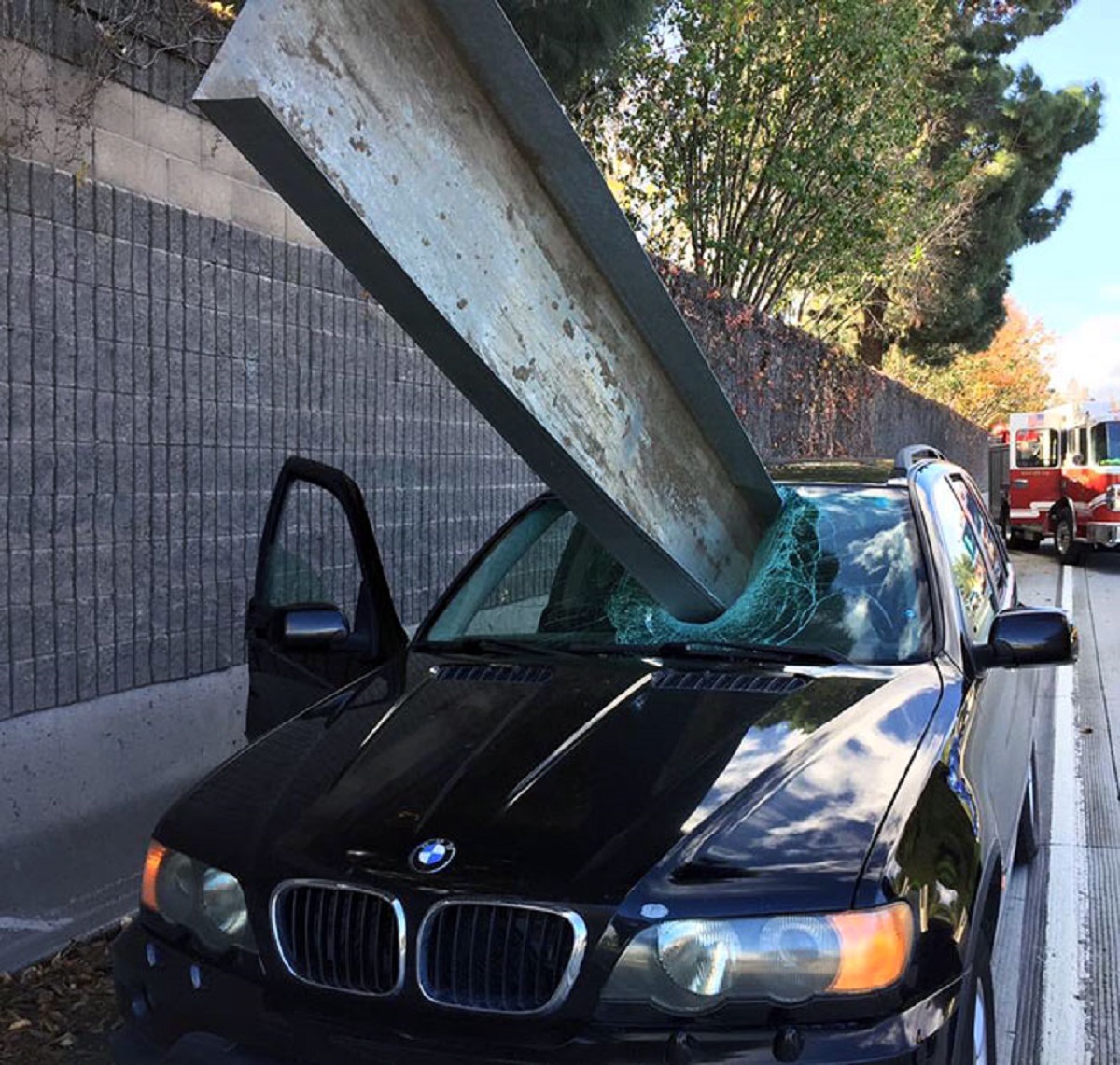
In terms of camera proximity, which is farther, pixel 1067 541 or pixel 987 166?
pixel 987 166

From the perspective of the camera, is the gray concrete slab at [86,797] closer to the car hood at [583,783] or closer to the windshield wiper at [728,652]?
the car hood at [583,783]

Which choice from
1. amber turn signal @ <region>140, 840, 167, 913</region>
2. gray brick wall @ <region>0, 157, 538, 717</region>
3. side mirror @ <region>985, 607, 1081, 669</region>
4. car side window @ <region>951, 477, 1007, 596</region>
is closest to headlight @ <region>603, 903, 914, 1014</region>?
amber turn signal @ <region>140, 840, 167, 913</region>

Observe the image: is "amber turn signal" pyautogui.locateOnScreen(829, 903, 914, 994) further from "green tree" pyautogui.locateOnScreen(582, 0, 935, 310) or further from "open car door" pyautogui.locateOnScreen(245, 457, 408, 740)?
"green tree" pyautogui.locateOnScreen(582, 0, 935, 310)

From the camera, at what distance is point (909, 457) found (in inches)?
176

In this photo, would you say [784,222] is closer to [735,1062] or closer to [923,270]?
[923,270]

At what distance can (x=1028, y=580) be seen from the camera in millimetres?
16656

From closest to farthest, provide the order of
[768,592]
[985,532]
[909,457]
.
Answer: [768,592] → [909,457] → [985,532]

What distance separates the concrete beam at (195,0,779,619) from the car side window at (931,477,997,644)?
62cm

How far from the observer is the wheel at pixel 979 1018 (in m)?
2.43

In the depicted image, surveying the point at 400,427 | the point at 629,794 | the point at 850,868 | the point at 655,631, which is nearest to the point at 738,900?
the point at 850,868

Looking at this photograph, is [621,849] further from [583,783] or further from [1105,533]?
[1105,533]

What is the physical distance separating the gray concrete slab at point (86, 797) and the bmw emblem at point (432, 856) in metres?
2.27

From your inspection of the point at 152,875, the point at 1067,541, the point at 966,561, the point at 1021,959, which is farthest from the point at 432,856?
the point at 1067,541

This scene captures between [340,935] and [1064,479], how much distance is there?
1916 centimetres
